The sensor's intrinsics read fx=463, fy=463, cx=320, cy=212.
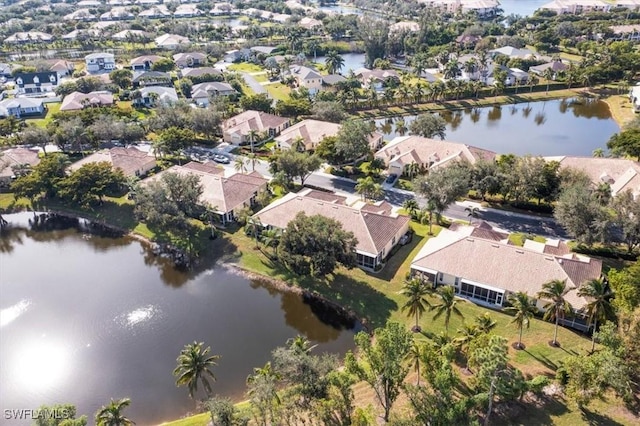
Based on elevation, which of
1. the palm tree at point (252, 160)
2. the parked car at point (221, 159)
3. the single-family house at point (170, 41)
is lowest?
the parked car at point (221, 159)

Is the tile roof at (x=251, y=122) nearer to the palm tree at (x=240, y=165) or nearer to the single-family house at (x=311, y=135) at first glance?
the single-family house at (x=311, y=135)

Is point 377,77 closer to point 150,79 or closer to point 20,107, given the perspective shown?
point 150,79

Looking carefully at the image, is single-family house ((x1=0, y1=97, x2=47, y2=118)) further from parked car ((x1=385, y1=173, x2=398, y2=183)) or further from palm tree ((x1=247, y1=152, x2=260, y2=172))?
parked car ((x1=385, y1=173, x2=398, y2=183))

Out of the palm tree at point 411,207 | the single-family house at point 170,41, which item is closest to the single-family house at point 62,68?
the single-family house at point 170,41

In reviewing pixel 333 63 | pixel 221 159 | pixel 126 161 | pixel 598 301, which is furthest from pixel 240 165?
pixel 333 63

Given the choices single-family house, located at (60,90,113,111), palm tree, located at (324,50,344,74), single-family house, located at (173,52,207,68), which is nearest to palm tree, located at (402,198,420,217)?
single-family house, located at (60,90,113,111)

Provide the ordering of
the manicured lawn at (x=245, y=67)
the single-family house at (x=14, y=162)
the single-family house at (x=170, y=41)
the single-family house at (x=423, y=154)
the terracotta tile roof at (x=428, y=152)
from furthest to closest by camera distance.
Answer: the single-family house at (x=170, y=41) < the manicured lawn at (x=245, y=67) < the single-family house at (x=423, y=154) < the terracotta tile roof at (x=428, y=152) < the single-family house at (x=14, y=162)
